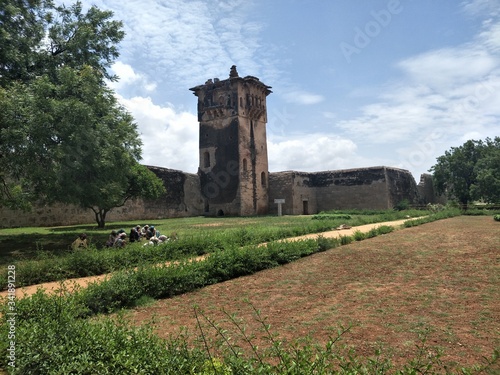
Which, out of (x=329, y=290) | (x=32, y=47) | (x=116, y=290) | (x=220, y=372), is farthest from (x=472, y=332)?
(x=32, y=47)

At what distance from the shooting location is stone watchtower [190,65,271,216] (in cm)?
3092

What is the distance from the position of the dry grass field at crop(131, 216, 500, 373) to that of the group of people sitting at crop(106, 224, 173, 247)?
4.31 meters

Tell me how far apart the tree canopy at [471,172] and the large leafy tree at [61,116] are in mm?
26065

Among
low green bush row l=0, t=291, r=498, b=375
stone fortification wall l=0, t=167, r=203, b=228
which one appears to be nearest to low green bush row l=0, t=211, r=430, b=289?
low green bush row l=0, t=291, r=498, b=375

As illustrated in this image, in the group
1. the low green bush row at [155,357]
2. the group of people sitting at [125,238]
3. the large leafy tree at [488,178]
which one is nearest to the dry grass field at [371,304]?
the low green bush row at [155,357]

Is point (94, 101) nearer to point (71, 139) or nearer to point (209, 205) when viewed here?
point (71, 139)

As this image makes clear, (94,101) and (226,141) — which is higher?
(226,141)

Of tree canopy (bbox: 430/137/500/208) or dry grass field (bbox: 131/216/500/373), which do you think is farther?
tree canopy (bbox: 430/137/500/208)

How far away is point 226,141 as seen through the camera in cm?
3148

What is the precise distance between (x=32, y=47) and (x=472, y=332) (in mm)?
13572

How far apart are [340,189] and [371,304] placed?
28643 mm

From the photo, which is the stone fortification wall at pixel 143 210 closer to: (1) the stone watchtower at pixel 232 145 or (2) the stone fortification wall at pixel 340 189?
(1) the stone watchtower at pixel 232 145

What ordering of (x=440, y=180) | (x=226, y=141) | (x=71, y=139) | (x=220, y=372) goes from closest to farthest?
(x=220, y=372), (x=71, y=139), (x=226, y=141), (x=440, y=180)

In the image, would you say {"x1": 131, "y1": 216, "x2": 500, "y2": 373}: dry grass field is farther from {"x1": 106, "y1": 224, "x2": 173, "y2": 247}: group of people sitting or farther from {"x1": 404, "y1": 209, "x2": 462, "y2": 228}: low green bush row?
{"x1": 404, "y1": 209, "x2": 462, "y2": 228}: low green bush row
